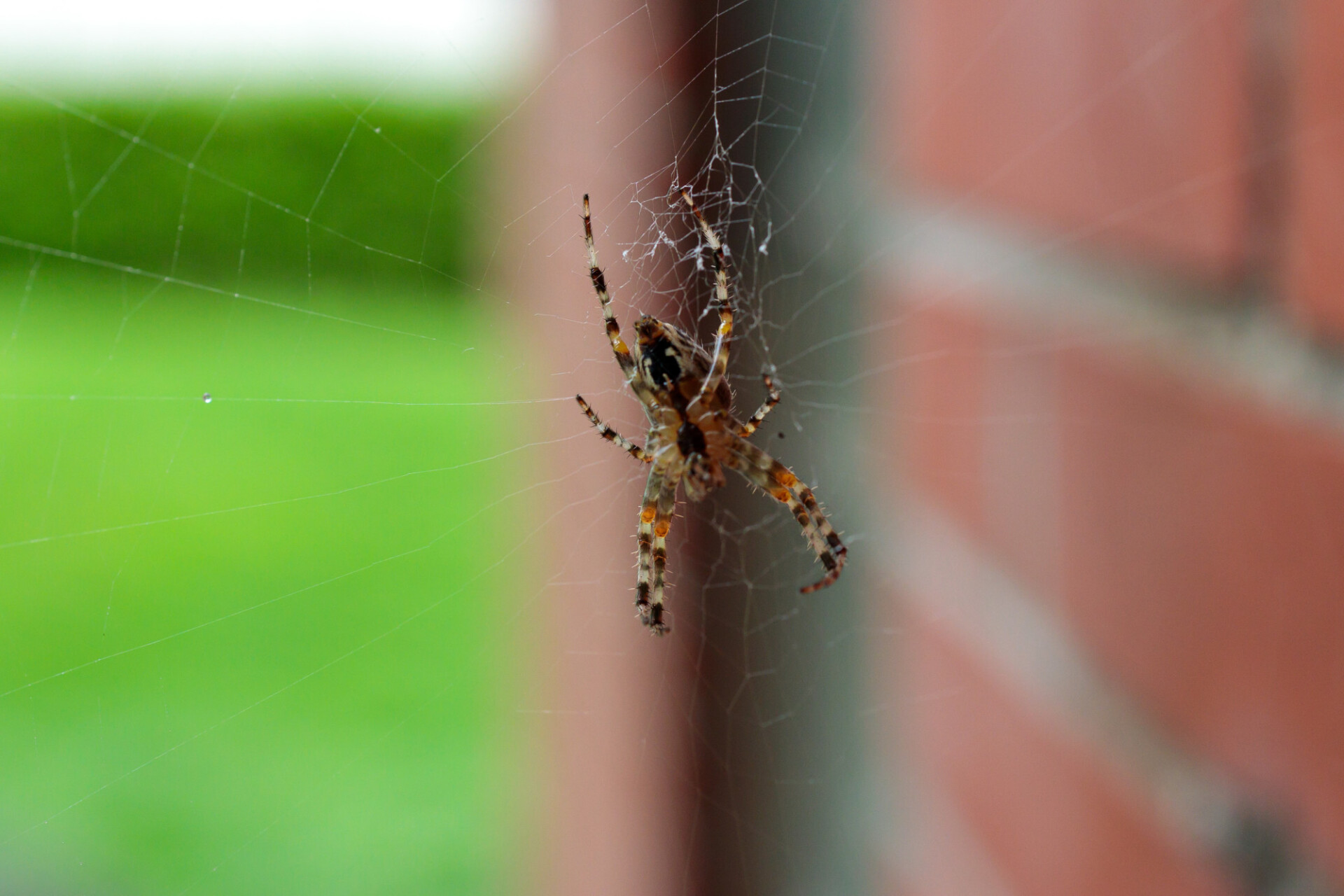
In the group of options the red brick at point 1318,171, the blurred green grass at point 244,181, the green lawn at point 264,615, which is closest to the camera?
the red brick at point 1318,171

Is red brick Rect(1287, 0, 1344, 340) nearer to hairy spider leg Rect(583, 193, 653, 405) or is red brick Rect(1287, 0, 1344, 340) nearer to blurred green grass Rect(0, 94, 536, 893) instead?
hairy spider leg Rect(583, 193, 653, 405)

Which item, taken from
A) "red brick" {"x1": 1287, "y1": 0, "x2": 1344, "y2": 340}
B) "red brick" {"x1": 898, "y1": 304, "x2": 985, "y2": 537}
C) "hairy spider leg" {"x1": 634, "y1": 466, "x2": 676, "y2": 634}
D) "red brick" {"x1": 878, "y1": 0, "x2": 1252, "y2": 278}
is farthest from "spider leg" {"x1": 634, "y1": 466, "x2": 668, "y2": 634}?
"red brick" {"x1": 1287, "y1": 0, "x2": 1344, "y2": 340}

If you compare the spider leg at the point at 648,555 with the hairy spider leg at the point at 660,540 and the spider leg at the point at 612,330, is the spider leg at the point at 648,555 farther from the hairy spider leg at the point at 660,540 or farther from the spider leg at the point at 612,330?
the spider leg at the point at 612,330

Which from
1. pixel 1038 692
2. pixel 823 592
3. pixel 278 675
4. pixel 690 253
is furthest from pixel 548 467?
pixel 278 675

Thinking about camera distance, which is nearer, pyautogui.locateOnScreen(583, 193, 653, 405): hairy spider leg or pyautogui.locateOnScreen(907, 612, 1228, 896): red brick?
pyautogui.locateOnScreen(907, 612, 1228, 896): red brick

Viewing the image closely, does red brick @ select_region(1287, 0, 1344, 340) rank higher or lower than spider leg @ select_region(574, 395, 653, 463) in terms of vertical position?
higher

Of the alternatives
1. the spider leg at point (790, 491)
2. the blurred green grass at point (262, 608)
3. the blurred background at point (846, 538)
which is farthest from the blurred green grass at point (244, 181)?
the spider leg at point (790, 491)

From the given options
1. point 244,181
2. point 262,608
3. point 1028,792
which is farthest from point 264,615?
point 244,181

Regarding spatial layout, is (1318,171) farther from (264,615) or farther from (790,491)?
(264,615)
